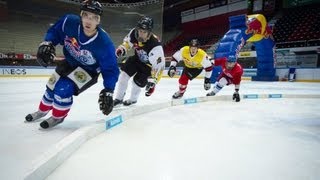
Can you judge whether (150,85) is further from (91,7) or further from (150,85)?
(91,7)

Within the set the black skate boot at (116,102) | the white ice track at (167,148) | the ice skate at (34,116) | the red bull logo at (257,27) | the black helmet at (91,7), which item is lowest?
the white ice track at (167,148)

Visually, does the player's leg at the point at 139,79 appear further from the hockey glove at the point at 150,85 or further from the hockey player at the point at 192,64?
the hockey player at the point at 192,64

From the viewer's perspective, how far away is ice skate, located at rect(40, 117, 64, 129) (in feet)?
7.40

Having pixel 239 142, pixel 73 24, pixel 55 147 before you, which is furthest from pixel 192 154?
pixel 73 24

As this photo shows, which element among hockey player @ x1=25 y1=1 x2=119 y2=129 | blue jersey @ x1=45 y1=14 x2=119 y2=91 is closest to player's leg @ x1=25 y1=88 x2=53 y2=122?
hockey player @ x1=25 y1=1 x2=119 y2=129

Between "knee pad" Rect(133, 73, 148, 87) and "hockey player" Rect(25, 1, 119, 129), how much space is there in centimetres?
150

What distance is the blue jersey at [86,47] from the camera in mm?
2381

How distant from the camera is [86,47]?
2.39m

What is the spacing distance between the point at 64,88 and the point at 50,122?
0.31m

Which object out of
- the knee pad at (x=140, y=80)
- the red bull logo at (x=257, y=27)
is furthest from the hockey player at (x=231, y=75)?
the red bull logo at (x=257, y=27)

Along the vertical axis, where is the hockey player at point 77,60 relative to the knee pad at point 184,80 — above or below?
above

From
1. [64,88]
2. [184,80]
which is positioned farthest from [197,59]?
[64,88]

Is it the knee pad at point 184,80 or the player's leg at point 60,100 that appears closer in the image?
the player's leg at point 60,100

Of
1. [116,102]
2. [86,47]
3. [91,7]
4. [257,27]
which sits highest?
[257,27]
